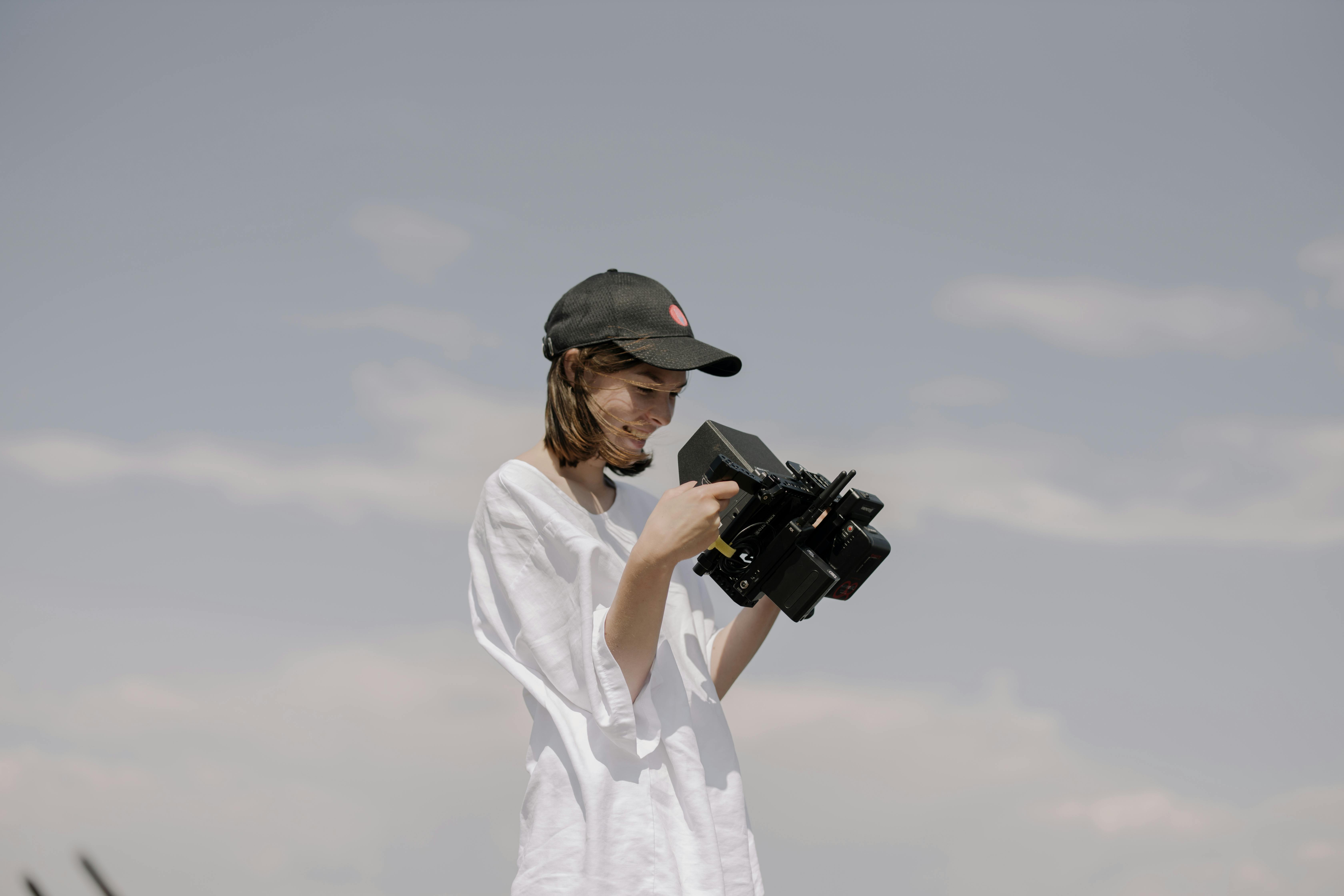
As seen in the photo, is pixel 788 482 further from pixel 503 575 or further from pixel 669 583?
pixel 503 575

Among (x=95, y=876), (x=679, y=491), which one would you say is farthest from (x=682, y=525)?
(x=95, y=876)

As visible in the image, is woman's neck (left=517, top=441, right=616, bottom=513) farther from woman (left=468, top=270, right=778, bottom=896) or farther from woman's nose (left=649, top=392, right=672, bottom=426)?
woman's nose (left=649, top=392, right=672, bottom=426)

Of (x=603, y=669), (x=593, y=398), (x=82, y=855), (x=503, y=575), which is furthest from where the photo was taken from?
(x=593, y=398)

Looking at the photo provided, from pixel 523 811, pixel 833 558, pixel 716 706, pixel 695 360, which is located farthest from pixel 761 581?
pixel 523 811

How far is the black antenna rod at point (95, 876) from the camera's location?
2293 mm

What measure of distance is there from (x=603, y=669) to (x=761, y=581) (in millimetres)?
550

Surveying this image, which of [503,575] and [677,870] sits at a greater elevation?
[503,575]

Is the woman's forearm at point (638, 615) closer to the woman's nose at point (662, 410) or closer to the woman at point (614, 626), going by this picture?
the woman at point (614, 626)

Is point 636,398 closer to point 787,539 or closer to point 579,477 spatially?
point 579,477

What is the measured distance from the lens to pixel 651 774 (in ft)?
9.46

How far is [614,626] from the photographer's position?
2.80 metres

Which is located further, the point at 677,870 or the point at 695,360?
the point at 695,360

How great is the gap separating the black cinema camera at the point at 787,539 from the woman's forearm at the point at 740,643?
0.30 metres

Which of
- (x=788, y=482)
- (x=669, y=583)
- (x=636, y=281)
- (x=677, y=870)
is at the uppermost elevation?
(x=636, y=281)
